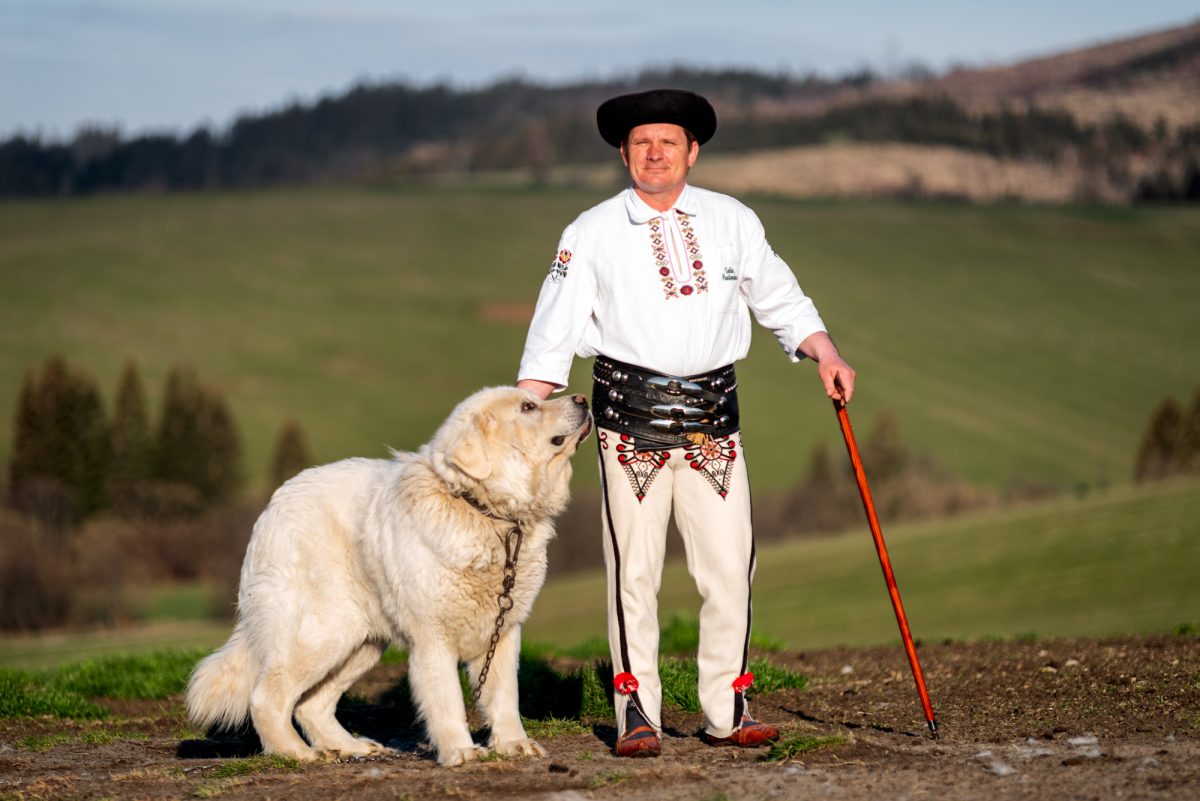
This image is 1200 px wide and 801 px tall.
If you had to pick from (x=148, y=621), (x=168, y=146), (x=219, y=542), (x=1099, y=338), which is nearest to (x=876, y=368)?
(x=1099, y=338)

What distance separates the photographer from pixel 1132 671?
821cm

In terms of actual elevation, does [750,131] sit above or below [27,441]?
above

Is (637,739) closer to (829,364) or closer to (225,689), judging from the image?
(829,364)

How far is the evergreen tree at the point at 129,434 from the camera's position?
90875 millimetres

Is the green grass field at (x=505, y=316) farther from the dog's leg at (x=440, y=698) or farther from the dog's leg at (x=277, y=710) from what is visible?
the dog's leg at (x=440, y=698)

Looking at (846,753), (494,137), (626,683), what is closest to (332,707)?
(626,683)

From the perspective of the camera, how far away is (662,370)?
6.68m

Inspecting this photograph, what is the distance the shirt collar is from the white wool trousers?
42.8 inches

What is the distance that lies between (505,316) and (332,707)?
9266 centimetres

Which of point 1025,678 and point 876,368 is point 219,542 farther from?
point 1025,678

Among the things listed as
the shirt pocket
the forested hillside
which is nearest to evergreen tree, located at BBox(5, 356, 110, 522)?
the forested hillside

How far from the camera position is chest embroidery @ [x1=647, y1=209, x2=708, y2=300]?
21.9 feet

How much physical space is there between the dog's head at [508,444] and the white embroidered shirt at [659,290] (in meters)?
0.23

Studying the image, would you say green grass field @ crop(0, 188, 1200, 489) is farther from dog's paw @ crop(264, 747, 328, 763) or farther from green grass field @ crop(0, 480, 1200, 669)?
dog's paw @ crop(264, 747, 328, 763)
